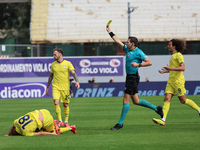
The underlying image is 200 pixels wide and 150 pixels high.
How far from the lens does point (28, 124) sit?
7.79 m

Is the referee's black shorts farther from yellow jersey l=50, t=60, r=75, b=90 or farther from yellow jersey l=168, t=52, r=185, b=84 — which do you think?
yellow jersey l=50, t=60, r=75, b=90

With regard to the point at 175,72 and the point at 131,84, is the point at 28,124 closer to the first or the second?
the point at 131,84

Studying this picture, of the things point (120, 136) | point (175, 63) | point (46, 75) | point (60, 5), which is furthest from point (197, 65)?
point (120, 136)

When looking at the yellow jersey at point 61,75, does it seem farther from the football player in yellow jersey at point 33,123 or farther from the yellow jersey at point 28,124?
the yellow jersey at point 28,124

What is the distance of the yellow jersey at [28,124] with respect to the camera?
7746mm

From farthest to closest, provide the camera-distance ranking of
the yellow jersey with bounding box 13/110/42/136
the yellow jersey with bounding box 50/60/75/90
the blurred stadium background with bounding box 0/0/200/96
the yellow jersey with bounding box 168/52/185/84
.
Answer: the blurred stadium background with bounding box 0/0/200/96, the yellow jersey with bounding box 50/60/75/90, the yellow jersey with bounding box 168/52/185/84, the yellow jersey with bounding box 13/110/42/136

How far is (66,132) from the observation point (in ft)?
29.4

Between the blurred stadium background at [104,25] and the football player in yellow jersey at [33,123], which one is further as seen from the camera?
the blurred stadium background at [104,25]

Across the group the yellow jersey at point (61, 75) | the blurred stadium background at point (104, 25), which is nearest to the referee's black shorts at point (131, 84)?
the yellow jersey at point (61, 75)

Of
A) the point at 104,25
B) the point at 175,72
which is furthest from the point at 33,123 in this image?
the point at 104,25

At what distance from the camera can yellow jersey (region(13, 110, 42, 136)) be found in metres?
7.75

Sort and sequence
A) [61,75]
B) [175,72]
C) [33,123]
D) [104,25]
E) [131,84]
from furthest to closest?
1. [104,25]
2. [61,75]
3. [175,72]
4. [131,84]
5. [33,123]

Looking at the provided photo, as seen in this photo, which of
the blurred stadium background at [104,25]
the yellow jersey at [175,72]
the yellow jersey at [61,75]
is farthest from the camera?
the blurred stadium background at [104,25]

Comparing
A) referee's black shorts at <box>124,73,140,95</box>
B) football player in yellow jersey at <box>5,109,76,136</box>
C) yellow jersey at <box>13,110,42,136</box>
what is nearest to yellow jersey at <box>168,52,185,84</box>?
referee's black shorts at <box>124,73,140,95</box>
